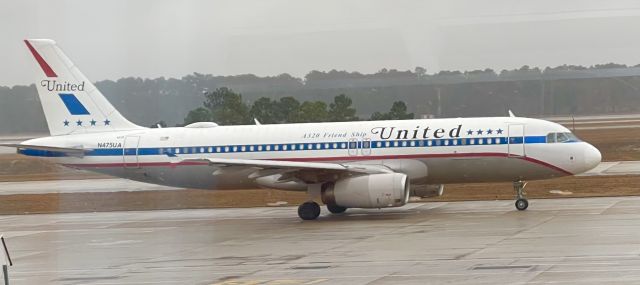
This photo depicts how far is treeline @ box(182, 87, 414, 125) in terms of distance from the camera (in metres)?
41.5

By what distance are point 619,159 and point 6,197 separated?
98.4ft

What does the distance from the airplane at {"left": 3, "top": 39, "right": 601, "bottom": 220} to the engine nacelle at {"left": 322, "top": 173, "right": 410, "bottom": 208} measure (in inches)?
1.2

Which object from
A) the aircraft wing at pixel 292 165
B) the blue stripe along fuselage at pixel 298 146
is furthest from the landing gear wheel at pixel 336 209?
the aircraft wing at pixel 292 165

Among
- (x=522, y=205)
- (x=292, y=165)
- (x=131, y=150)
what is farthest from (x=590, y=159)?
(x=131, y=150)

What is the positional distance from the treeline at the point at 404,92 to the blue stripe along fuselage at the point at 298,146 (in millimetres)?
1054

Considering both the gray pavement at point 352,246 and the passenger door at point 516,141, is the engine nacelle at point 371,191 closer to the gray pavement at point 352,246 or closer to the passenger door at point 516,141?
the gray pavement at point 352,246

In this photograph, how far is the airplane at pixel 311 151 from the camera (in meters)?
36.1

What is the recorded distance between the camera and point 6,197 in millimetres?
49531

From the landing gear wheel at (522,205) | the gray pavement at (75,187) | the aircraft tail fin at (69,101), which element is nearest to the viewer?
the landing gear wheel at (522,205)

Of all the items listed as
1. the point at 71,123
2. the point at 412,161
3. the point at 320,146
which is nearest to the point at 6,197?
the point at 71,123

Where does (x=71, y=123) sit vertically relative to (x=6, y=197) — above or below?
above

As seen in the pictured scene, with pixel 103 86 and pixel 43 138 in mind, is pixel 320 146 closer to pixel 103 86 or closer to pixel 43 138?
pixel 103 86

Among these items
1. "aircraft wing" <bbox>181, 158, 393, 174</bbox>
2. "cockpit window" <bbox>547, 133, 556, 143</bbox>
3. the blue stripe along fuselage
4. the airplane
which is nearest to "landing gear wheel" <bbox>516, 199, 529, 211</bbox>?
the airplane

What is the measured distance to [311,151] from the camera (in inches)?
1502
